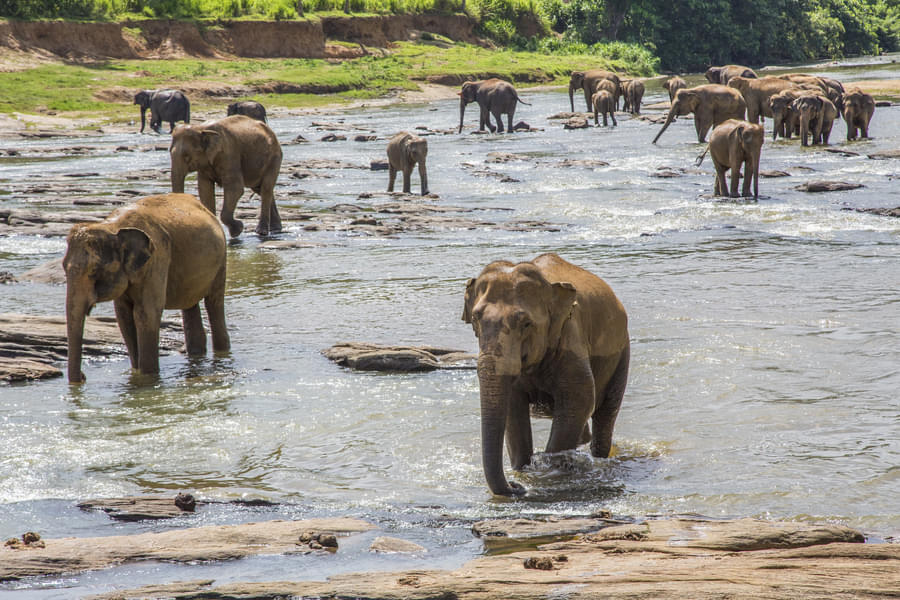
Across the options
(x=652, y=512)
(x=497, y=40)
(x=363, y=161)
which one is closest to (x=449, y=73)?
(x=497, y=40)

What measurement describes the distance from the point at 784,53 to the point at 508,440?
90013 mm

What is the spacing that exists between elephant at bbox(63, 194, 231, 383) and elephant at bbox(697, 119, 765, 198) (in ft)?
43.5

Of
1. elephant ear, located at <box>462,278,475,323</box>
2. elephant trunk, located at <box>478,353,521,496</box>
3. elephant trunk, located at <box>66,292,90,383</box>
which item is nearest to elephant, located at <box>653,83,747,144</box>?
elephant trunk, located at <box>66,292,90,383</box>

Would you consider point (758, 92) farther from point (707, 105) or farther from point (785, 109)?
point (785, 109)

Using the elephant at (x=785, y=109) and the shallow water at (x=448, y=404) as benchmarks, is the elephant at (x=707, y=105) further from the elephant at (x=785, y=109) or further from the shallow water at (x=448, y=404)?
the shallow water at (x=448, y=404)

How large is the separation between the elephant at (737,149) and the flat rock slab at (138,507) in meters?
16.9

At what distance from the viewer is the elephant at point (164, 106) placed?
4153 centimetres

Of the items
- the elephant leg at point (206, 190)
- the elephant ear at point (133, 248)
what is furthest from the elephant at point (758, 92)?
the elephant ear at point (133, 248)

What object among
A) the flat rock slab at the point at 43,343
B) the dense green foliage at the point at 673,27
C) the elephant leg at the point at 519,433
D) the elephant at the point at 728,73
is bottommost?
the flat rock slab at the point at 43,343

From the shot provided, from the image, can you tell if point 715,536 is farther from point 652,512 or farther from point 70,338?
point 70,338

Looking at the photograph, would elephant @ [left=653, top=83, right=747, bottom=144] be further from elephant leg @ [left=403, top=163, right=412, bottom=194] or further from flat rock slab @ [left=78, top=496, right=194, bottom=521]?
flat rock slab @ [left=78, top=496, right=194, bottom=521]

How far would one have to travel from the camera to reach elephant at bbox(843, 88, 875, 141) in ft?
106

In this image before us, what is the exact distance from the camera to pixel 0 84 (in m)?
45.1

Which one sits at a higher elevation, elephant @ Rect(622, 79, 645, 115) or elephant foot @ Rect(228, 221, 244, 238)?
elephant @ Rect(622, 79, 645, 115)
